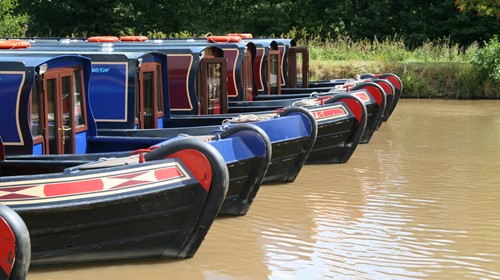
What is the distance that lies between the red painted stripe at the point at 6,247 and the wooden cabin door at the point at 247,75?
10.2 meters

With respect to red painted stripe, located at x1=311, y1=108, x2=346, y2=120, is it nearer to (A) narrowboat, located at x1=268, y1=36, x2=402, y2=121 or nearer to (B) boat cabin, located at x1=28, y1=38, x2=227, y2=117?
(B) boat cabin, located at x1=28, y1=38, x2=227, y2=117

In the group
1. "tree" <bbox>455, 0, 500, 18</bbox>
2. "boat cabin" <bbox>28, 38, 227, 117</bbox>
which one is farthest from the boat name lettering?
"tree" <bbox>455, 0, 500, 18</bbox>

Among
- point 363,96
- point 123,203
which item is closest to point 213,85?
point 363,96

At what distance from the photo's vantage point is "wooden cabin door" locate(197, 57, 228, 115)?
1359 centimetres

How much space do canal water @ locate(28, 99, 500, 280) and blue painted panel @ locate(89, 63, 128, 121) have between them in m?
2.04

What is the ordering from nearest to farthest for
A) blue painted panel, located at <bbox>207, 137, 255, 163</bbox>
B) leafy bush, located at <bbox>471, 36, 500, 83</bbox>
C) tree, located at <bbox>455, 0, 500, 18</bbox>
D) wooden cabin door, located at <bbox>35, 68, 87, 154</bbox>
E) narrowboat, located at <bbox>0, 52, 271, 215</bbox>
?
blue painted panel, located at <bbox>207, 137, 255, 163</bbox>
narrowboat, located at <bbox>0, 52, 271, 215</bbox>
wooden cabin door, located at <bbox>35, 68, 87, 154</bbox>
leafy bush, located at <bbox>471, 36, 500, 83</bbox>
tree, located at <bbox>455, 0, 500, 18</bbox>

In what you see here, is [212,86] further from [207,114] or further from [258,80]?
[258,80]

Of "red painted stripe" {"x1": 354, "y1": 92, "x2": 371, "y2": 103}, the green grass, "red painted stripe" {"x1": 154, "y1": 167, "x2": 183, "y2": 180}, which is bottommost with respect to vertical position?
the green grass

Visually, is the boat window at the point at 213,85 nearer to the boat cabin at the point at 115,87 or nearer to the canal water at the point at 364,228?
the canal water at the point at 364,228

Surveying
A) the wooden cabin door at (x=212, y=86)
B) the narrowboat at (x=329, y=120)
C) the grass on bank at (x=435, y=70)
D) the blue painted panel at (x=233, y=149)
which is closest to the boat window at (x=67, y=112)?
the blue painted panel at (x=233, y=149)

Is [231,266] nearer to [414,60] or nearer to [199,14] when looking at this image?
[414,60]

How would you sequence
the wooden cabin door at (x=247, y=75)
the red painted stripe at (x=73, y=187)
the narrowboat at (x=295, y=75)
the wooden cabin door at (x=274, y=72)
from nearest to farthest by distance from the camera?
the red painted stripe at (x=73, y=187) < the wooden cabin door at (x=247, y=75) < the wooden cabin door at (x=274, y=72) < the narrowboat at (x=295, y=75)

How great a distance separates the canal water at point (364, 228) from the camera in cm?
808

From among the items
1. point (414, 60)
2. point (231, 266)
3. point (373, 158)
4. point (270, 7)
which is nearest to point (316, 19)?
point (270, 7)
